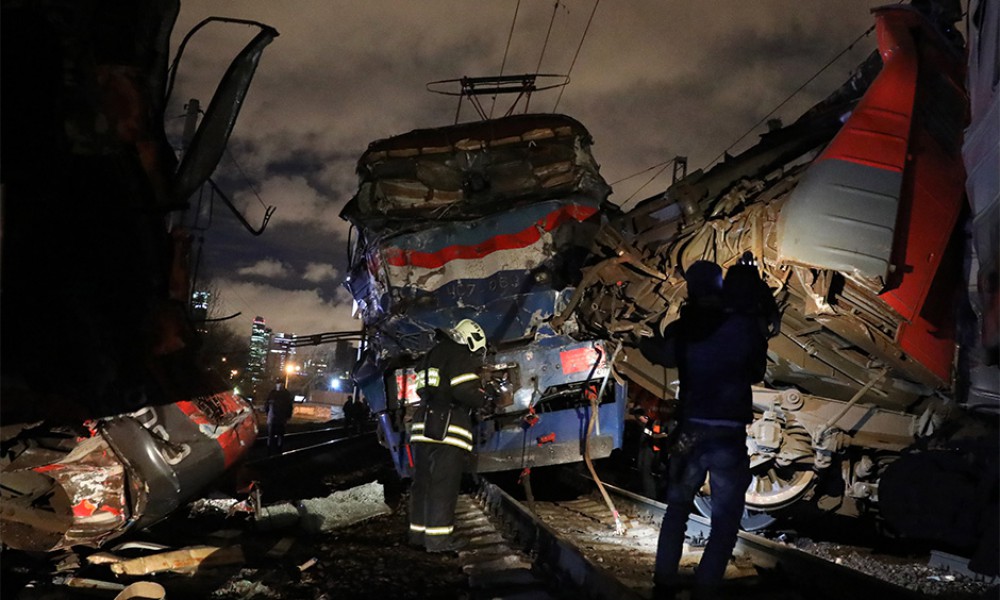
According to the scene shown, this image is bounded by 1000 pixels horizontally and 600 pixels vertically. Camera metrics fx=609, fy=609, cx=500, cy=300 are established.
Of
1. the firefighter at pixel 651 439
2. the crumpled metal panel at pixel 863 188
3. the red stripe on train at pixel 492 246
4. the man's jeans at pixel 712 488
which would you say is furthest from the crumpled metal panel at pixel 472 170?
the man's jeans at pixel 712 488

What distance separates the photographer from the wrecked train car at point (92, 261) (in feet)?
7.54

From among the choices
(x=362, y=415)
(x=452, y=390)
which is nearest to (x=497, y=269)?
(x=452, y=390)

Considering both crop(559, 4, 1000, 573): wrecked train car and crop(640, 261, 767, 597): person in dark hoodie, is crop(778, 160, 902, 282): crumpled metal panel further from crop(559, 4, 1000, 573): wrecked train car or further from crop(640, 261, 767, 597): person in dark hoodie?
crop(640, 261, 767, 597): person in dark hoodie

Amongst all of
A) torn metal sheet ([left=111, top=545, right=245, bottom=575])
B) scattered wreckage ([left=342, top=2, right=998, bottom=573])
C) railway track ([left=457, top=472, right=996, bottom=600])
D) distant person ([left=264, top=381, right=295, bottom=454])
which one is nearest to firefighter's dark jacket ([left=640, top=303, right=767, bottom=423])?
scattered wreckage ([left=342, top=2, right=998, bottom=573])

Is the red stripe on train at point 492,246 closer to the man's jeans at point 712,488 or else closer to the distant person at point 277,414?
the man's jeans at point 712,488

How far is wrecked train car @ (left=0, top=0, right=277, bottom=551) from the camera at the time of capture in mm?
2297

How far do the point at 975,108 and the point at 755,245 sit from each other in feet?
6.76

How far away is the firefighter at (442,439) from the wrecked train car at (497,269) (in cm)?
160

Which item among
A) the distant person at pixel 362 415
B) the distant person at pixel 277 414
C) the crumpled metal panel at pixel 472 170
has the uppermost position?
the crumpled metal panel at pixel 472 170

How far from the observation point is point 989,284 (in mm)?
2244

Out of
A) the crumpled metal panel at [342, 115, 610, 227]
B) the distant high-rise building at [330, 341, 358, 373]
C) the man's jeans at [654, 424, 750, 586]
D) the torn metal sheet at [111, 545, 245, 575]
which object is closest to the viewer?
→ the man's jeans at [654, 424, 750, 586]

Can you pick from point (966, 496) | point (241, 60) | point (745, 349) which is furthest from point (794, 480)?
point (241, 60)

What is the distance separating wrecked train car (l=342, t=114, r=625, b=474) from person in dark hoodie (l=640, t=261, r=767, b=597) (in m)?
3.09

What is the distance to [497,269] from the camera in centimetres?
Result: 691
